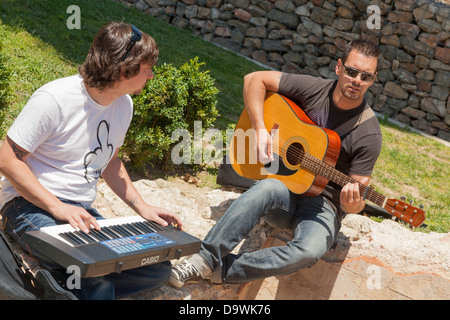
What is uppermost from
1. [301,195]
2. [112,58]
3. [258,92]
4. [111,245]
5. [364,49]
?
[364,49]

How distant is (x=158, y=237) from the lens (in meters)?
2.45

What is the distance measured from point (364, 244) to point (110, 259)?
7.00 ft

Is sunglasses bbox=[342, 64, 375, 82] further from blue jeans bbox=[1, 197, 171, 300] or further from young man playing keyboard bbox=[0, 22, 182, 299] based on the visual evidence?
blue jeans bbox=[1, 197, 171, 300]

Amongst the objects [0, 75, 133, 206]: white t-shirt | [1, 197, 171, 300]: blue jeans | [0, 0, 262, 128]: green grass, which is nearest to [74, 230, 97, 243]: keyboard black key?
[1, 197, 171, 300]: blue jeans

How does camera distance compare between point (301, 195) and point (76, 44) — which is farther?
point (76, 44)

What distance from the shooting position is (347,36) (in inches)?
412

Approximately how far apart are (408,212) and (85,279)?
2.16m

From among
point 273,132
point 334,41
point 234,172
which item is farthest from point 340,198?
point 334,41

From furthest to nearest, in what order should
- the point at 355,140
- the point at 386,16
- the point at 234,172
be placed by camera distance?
1. the point at 386,16
2. the point at 234,172
3. the point at 355,140

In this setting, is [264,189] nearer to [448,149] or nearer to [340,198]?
[340,198]

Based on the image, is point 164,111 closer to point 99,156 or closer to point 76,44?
point 99,156

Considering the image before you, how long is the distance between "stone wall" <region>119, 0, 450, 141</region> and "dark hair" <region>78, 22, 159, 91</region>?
332 inches

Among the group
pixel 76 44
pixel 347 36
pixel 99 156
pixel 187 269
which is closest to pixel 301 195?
pixel 187 269

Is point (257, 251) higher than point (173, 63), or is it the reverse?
point (257, 251)
